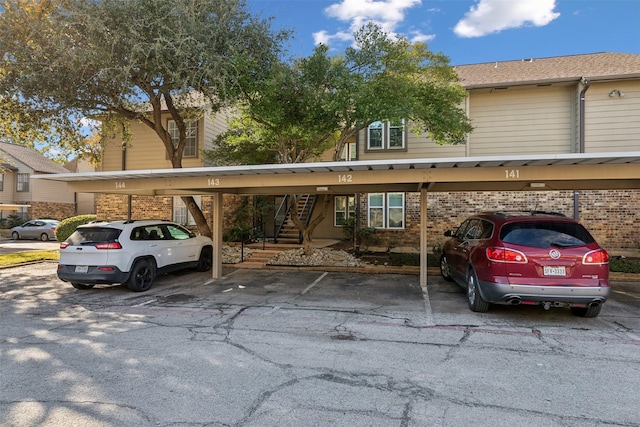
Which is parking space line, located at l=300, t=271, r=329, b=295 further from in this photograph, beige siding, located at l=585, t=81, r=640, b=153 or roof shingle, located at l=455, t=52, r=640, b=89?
beige siding, located at l=585, t=81, r=640, b=153

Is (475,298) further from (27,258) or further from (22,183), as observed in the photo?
(22,183)

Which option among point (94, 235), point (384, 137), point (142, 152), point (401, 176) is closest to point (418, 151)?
point (384, 137)

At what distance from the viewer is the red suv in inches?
226

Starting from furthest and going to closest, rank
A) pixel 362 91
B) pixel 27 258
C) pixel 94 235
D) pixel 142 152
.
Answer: pixel 142 152, pixel 27 258, pixel 362 91, pixel 94 235

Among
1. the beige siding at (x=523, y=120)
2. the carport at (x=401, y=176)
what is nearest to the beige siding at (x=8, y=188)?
the carport at (x=401, y=176)

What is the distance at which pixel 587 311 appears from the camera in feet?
20.8

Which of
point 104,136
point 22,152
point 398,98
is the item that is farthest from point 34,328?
point 22,152

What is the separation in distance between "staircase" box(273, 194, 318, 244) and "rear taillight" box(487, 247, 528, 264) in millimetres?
9291

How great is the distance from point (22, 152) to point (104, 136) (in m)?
26.6

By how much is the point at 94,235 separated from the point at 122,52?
4.91m

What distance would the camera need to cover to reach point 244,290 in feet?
29.0

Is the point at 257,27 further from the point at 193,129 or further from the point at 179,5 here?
the point at 193,129

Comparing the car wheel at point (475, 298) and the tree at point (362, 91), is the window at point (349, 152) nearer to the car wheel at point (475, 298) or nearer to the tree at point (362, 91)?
the tree at point (362, 91)

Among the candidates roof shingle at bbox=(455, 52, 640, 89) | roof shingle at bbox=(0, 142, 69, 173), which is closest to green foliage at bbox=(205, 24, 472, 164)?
roof shingle at bbox=(455, 52, 640, 89)
